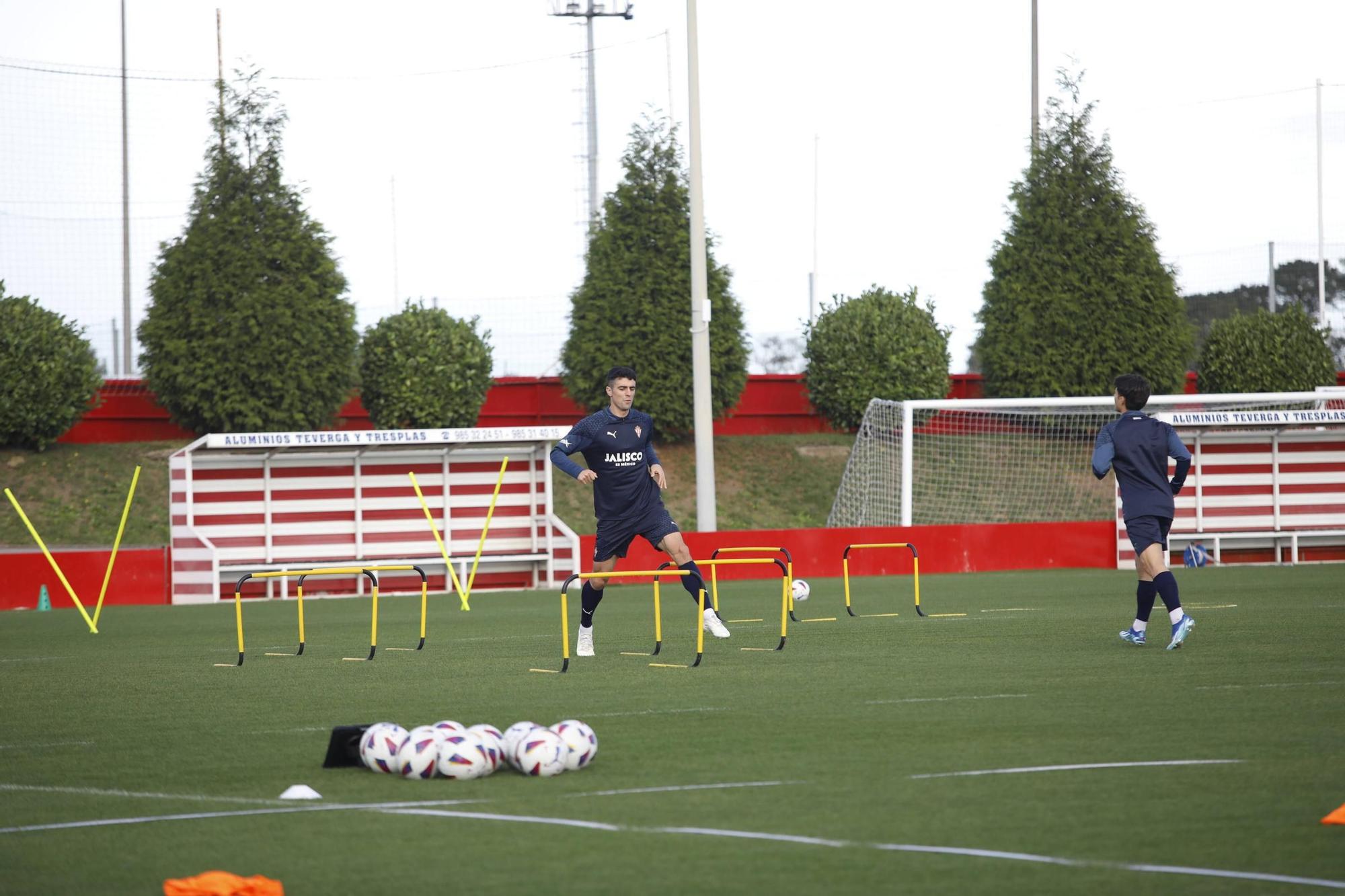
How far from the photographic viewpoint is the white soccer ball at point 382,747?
7.16m

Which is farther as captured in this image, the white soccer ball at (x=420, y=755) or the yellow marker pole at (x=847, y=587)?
the yellow marker pole at (x=847, y=587)

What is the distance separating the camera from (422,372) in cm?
2991

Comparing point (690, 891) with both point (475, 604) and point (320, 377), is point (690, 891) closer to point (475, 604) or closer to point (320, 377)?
point (475, 604)

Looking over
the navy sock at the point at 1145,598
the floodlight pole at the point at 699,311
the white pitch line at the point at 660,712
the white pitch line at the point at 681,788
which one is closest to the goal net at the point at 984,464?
the floodlight pole at the point at 699,311

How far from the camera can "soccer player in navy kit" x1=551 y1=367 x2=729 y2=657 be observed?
12.9 m

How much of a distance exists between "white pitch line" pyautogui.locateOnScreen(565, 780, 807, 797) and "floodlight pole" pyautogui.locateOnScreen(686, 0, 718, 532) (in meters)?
17.4

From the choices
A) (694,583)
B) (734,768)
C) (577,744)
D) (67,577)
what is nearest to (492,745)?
(577,744)

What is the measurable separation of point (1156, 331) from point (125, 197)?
21.9 metres

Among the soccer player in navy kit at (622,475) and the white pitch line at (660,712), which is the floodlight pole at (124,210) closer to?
the soccer player in navy kit at (622,475)

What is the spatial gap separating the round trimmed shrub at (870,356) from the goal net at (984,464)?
1.09 meters

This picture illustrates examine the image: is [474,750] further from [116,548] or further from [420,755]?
[116,548]

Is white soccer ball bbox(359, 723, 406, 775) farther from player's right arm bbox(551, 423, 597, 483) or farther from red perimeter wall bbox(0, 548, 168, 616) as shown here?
red perimeter wall bbox(0, 548, 168, 616)

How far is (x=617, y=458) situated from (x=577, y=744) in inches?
237


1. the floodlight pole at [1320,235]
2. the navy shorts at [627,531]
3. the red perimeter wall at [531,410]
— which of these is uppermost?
the floodlight pole at [1320,235]
